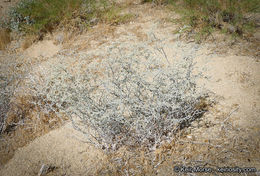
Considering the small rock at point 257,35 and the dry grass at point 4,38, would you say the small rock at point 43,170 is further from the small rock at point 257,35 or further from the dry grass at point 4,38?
the dry grass at point 4,38

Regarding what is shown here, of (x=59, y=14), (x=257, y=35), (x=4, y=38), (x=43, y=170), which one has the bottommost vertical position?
(x=257, y=35)

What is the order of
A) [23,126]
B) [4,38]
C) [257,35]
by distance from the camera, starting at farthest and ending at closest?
[4,38] < [257,35] < [23,126]

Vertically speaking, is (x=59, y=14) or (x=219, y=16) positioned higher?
(x=59, y=14)

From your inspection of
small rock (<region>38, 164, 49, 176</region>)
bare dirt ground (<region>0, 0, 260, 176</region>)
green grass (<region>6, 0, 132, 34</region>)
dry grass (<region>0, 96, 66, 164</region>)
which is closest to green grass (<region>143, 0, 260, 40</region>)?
bare dirt ground (<region>0, 0, 260, 176</region>)

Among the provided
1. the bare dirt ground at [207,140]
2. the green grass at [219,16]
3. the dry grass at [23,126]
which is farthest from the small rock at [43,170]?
the green grass at [219,16]

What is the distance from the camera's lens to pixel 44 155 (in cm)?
214

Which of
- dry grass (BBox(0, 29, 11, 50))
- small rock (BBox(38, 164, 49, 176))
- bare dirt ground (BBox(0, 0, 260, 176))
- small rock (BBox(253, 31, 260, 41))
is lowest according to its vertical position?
small rock (BBox(253, 31, 260, 41))

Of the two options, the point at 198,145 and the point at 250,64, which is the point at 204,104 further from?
the point at 250,64

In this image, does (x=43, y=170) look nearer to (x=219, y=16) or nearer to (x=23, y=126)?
(x=23, y=126)

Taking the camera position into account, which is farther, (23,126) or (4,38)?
(4,38)

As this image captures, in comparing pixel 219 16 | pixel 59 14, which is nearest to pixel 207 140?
pixel 219 16

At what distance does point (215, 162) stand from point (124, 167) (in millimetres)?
800

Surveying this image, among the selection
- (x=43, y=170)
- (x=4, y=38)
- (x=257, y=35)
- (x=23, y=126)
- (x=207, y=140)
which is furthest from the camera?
(x=4, y=38)

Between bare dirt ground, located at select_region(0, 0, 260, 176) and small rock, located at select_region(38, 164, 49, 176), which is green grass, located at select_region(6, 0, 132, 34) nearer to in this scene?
bare dirt ground, located at select_region(0, 0, 260, 176)
